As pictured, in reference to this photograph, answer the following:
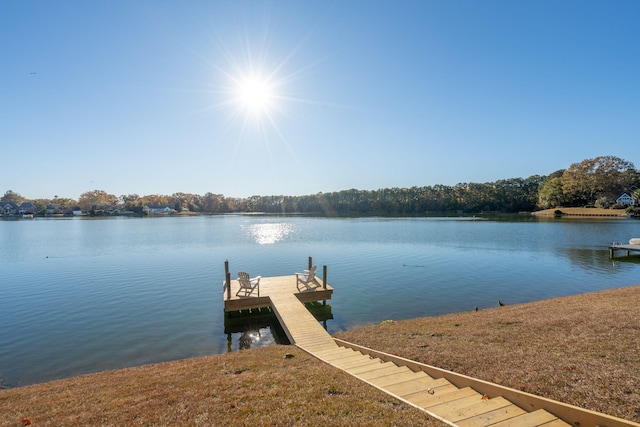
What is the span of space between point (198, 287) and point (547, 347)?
1597 cm

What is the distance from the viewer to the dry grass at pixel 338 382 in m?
4.07

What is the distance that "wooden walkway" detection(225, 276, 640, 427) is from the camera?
3.51 metres

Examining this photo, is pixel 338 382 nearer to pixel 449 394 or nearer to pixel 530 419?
pixel 449 394

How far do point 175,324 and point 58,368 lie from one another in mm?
3683

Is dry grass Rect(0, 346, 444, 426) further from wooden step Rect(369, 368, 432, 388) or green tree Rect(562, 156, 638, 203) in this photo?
green tree Rect(562, 156, 638, 203)

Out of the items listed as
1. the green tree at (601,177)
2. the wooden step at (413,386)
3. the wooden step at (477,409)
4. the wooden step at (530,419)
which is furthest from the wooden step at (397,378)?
the green tree at (601,177)

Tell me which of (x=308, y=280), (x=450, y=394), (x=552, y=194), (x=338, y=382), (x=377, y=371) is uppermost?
(x=552, y=194)

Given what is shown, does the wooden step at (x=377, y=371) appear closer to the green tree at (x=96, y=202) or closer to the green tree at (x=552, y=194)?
the green tree at (x=552, y=194)

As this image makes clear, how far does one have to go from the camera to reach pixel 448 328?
9.00 meters

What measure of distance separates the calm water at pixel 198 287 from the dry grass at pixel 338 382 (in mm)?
3462

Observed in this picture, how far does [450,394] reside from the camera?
179 inches

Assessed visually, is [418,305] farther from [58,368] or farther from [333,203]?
[333,203]

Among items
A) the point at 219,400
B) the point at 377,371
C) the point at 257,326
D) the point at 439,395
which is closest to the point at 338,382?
the point at 377,371

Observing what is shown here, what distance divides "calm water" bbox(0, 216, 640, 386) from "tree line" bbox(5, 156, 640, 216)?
67.7m
